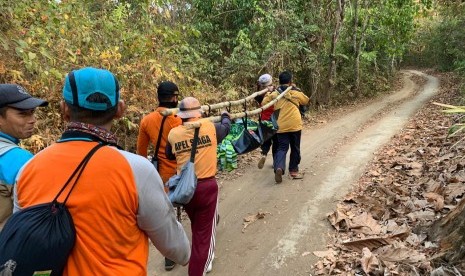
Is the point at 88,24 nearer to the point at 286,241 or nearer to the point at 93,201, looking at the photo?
the point at 286,241

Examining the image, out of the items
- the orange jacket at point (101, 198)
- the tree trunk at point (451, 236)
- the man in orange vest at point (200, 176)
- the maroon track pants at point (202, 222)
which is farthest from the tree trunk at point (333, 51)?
the orange jacket at point (101, 198)

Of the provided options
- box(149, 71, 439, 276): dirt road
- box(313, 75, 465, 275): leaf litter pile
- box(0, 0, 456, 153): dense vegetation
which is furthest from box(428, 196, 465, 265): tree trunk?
box(0, 0, 456, 153): dense vegetation

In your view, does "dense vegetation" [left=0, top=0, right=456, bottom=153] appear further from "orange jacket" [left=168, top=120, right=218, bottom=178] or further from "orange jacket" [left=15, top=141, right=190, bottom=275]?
"orange jacket" [left=15, top=141, right=190, bottom=275]

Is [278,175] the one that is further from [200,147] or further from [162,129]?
A: [200,147]

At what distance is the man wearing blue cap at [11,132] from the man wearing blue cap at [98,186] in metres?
0.67

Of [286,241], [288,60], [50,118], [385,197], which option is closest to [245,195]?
[286,241]

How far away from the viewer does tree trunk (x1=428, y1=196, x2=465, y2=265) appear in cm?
364

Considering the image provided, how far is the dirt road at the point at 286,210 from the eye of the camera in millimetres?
4855

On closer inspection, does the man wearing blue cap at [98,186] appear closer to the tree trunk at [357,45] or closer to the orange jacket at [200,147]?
the orange jacket at [200,147]

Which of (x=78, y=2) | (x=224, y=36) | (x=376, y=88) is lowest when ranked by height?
(x=376, y=88)

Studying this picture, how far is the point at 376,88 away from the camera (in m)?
24.3

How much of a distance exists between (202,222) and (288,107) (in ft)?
11.7

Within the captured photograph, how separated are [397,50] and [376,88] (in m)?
2.61

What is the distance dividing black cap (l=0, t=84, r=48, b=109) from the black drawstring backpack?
120 centimetres
